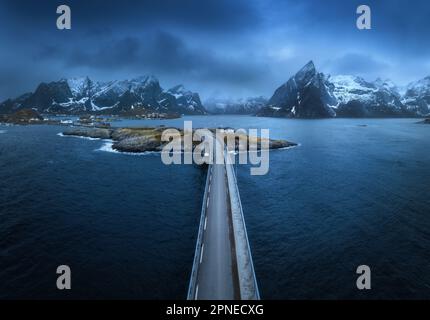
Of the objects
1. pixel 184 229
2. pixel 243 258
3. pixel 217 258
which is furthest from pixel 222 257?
pixel 184 229

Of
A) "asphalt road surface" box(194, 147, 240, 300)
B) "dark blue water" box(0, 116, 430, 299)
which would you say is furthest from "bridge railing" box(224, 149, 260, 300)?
"dark blue water" box(0, 116, 430, 299)

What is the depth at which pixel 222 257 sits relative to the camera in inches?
1361

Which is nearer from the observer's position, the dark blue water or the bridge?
the bridge

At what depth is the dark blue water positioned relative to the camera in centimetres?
3444

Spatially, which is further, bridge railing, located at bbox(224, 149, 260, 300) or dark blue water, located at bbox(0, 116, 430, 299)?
dark blue water, located at bbox(0, 116, 430, 299)

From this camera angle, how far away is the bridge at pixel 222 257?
94.1ft

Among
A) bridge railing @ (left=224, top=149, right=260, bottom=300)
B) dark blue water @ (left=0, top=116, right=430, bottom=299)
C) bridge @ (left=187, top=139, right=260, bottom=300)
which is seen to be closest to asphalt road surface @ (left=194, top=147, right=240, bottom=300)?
bridge @ (left=187, top=139, right=260, bottom=300)

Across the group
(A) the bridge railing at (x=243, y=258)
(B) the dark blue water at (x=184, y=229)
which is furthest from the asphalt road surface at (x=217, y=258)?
(B) the dark blue water at (x=184, y=229)

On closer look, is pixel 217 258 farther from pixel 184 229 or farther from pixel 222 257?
pixel 184 229

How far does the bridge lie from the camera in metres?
28.7

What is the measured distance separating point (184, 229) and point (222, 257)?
14.6 meters

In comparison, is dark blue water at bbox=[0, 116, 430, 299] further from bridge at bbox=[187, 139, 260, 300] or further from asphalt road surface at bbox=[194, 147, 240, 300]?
asphalt road surface at bbox=[194, 147, 240, 300]

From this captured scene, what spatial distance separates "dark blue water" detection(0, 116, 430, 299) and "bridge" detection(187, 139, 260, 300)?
10.8 feet
